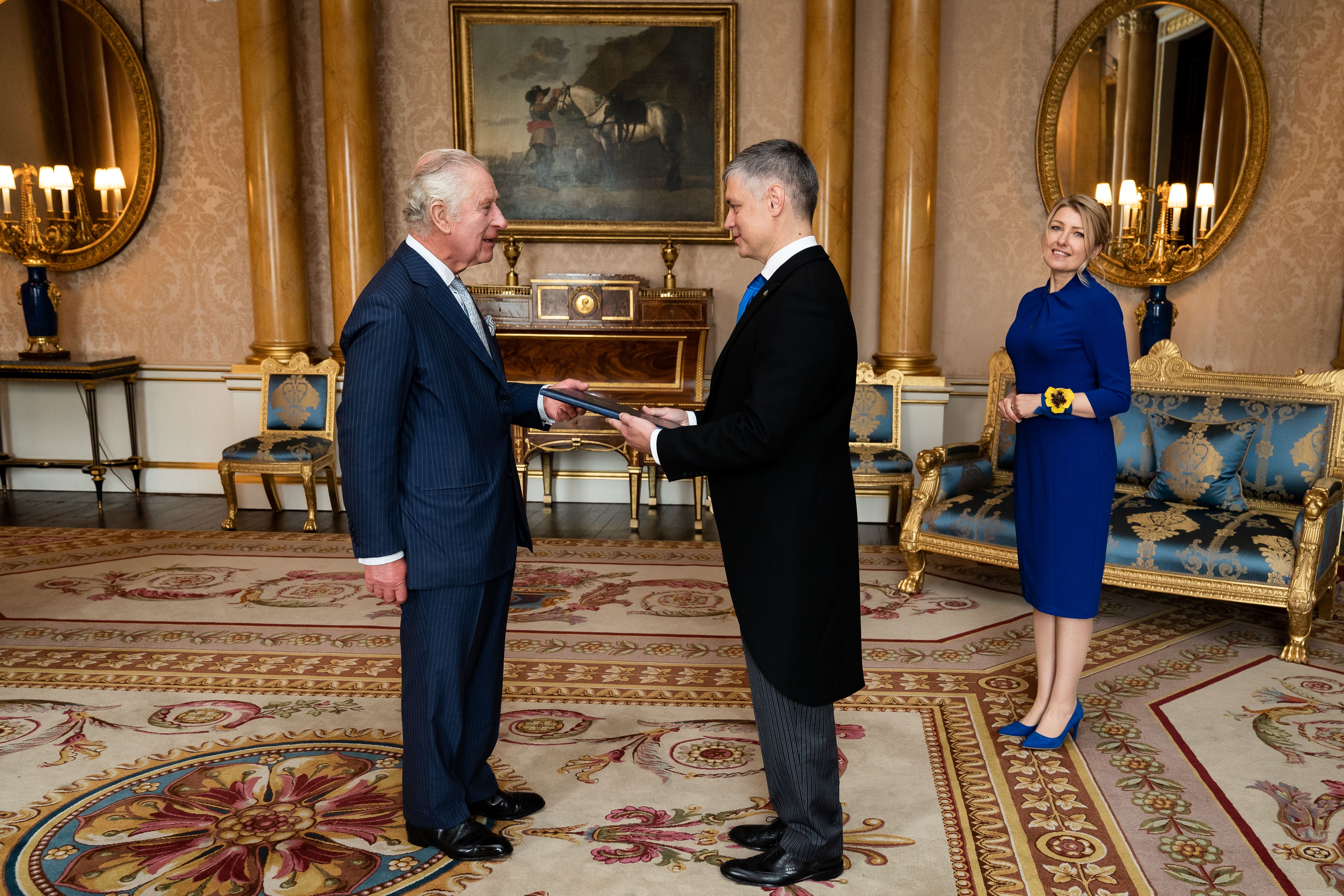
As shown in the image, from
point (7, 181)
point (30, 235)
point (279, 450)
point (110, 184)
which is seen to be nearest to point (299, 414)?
point (279, 450)

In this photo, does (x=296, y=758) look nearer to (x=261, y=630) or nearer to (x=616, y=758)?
(x=616, y=758)

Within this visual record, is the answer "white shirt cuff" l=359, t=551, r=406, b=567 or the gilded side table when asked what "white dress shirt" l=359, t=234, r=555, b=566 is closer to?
"white shirt cuff" l=359, t=551, r=406, b=567

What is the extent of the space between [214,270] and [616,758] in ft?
17.3

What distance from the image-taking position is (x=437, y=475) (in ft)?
6.93

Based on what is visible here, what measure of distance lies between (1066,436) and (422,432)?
5.77 ft

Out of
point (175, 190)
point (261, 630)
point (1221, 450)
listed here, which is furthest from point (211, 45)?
point (1221, 450)

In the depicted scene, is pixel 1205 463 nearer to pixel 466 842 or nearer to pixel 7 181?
pixel 466 842

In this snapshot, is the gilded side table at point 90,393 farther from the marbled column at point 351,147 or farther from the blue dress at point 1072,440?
the blue dress at point 1072,440

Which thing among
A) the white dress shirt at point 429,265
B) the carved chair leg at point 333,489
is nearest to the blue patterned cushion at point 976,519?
the white dress shirt at point 429,265

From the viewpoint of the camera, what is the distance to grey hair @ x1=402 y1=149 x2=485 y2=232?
6.79 feet

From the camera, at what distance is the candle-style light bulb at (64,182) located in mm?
6402

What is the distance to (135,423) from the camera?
661cm

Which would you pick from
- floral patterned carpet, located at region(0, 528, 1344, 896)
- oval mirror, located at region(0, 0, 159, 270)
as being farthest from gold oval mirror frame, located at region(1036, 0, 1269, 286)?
oval mirror, located at region(0, 0, 159, 270)

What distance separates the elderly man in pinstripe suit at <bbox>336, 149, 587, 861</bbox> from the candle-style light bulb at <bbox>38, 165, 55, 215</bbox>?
5.62 metres
